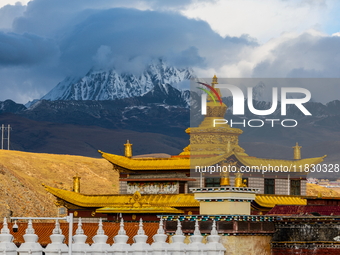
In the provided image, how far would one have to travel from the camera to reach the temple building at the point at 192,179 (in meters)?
49.4

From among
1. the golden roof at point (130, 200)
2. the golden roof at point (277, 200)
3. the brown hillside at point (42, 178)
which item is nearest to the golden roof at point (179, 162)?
the golden roof at point (130, 200)

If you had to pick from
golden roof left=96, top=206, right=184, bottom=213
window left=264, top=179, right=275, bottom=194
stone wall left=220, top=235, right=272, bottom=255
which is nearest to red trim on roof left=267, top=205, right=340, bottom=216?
stone wall left=220, top=235, right=272, bottom=255

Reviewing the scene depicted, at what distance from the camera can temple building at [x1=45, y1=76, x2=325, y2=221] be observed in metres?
49.4

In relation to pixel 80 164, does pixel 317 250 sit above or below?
below

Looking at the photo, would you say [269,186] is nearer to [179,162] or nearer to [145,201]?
[179,162]

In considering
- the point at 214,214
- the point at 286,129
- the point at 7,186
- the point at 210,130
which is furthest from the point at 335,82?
the point at 7,186

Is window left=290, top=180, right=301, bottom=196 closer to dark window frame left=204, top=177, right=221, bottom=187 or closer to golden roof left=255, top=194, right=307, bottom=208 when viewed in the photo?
golden roof left=255, top=194, right=307, bottom=208

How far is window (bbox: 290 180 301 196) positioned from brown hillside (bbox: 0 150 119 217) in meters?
39.3

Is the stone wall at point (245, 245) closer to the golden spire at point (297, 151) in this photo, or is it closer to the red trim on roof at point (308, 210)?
the red trim on roof at point (308, 210)

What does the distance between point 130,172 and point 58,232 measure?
24898 mm

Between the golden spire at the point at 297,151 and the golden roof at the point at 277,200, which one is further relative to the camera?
the golden spire at the point at 297,151

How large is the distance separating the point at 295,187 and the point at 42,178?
75.5 metres

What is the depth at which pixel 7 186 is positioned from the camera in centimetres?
9256

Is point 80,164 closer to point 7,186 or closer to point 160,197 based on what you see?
point 7,186
